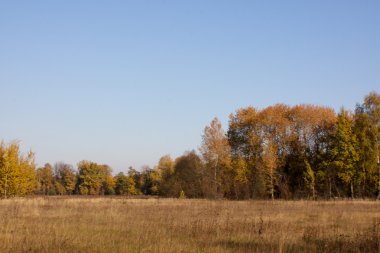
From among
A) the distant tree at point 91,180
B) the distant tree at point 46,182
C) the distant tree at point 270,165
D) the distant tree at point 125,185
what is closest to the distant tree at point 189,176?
the distant tree at point 270,165

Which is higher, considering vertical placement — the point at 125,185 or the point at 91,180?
the point at 91,180

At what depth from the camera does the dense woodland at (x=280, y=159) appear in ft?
132

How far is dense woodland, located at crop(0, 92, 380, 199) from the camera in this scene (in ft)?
132

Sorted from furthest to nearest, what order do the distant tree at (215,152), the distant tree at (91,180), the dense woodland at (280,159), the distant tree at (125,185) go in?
1. the distant tree at (91,180)
2. the distant tree at (125,185)
3. the distant tree at (215,152)
4. the dense woodland at (280,159)

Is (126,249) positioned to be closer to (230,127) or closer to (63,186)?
(230,127)

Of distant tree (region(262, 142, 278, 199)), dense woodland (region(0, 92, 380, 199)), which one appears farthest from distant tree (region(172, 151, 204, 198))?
distant tree (region(262, 142, 278, 199))

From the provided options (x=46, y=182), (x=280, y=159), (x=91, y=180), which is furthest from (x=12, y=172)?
(x=46, y=182)

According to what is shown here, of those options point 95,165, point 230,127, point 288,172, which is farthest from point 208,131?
point 95,165

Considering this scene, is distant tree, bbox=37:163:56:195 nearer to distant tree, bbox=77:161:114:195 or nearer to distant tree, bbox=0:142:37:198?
distant tree, bbox=77:161:114:195

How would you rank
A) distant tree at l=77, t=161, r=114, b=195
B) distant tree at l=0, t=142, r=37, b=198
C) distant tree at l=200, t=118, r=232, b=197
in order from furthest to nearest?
distant tree at l=77, t=161, r=114, b=195 < distant tree at l=200, t=118, r=232, b=197 < distant tree at l=0, t=142, r=37, b=198

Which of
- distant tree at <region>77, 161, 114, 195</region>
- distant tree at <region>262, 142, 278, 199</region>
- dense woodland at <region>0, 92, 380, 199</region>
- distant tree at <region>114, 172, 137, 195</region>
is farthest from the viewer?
distant tree at <region>77, 161, 114, 195</region>

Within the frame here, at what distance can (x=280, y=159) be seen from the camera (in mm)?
51344

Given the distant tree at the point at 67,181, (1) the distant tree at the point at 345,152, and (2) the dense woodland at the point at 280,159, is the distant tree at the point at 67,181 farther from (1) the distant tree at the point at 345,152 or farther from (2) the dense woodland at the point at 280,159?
(1) the distant tree at the point at 345,152

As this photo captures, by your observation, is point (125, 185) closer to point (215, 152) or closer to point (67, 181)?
point (67, 181)
